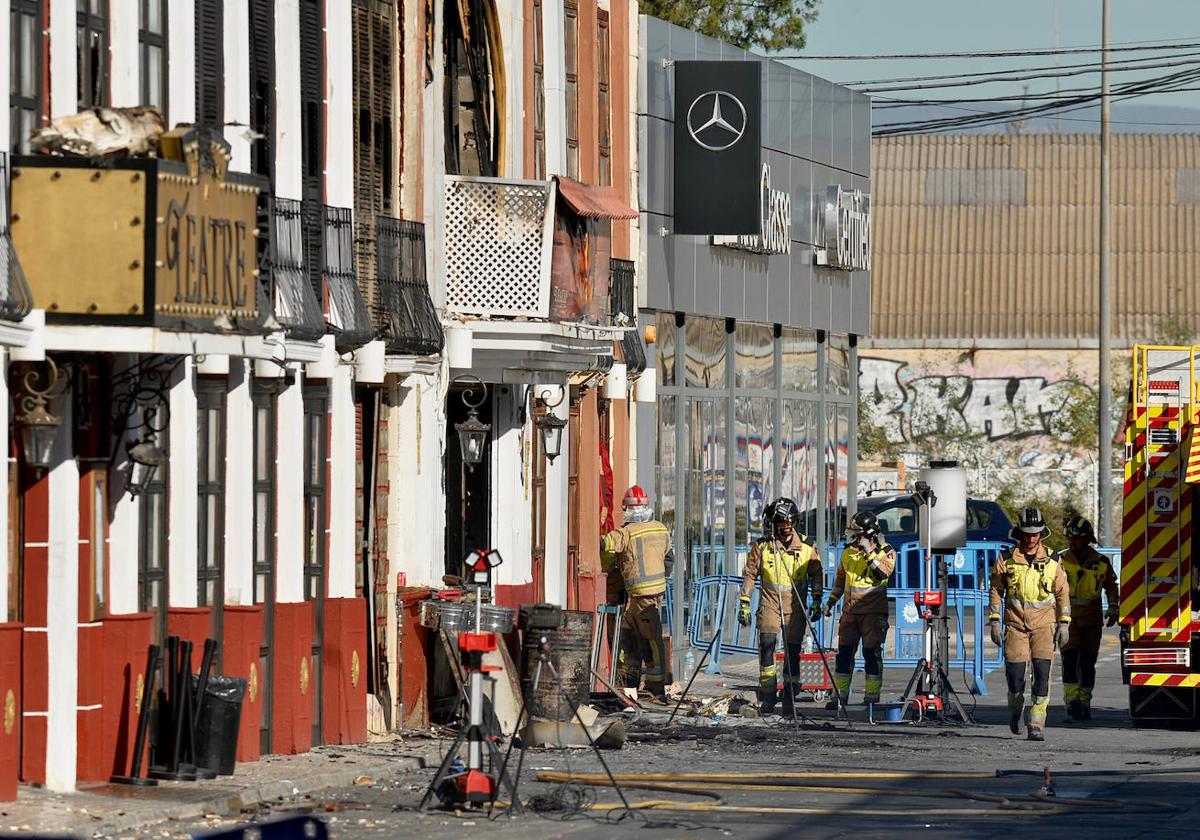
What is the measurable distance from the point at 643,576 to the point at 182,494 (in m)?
7.60

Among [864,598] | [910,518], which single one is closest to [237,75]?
[864,598]

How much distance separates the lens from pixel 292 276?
18422 millimetres

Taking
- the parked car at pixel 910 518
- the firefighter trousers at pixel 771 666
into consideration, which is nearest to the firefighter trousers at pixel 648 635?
the firefighter trousers at pixel 771 666

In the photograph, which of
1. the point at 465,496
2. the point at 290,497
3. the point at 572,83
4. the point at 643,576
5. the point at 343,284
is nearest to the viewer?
the point at 290,497

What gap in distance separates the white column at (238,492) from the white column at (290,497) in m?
0.61

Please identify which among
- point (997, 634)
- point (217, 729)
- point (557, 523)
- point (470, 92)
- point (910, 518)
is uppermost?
point (470, 92)

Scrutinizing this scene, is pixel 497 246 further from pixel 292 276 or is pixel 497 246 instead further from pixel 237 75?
pixel 237 75

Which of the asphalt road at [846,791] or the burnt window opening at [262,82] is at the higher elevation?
the burnt window opening at [262,82]

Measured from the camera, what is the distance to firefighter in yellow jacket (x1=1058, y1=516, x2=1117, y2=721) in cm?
2341

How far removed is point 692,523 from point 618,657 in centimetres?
460

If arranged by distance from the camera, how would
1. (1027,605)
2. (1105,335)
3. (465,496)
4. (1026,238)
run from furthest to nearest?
(1026,238) → (1105,335) → (465,496) → (1027,605)

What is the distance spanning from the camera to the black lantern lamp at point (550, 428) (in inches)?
961

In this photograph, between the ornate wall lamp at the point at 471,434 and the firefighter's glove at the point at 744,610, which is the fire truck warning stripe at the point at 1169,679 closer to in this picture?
the firefighter's glove at the point at 744,610

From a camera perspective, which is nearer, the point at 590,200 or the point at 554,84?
the point at 590,200
